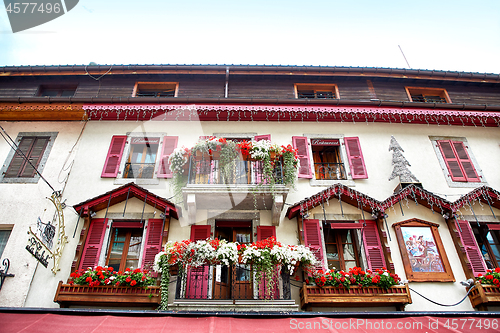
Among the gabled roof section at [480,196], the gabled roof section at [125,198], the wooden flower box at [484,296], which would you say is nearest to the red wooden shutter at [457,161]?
the gabled roof section at [480,196]

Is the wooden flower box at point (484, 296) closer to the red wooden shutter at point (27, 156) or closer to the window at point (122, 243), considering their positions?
the window at point (122, 243)

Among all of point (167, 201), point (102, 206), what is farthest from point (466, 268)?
point (102, 206)

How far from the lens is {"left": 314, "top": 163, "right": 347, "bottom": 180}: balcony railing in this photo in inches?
392

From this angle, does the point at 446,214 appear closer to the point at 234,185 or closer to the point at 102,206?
the point at 234,185

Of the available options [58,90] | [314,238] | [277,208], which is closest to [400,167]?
[314,238]

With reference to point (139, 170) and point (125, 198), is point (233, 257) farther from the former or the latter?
point (139, 170)

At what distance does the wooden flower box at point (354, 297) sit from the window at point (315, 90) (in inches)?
279

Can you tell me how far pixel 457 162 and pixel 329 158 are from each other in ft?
12.6

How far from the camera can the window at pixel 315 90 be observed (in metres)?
12.1

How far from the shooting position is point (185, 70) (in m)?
11.9

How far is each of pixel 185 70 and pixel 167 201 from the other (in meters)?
5.44

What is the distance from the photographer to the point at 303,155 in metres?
10.1

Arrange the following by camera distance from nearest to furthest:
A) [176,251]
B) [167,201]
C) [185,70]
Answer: [176,251], [167,201], [185,70]

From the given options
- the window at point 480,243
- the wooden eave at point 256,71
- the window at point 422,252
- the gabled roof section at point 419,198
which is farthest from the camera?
the wooden eave at point 256,71
